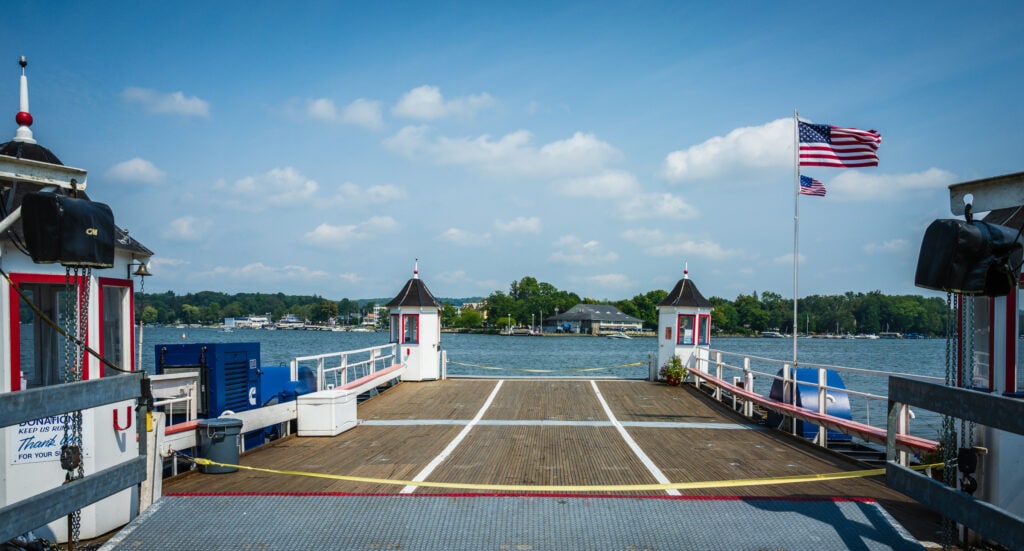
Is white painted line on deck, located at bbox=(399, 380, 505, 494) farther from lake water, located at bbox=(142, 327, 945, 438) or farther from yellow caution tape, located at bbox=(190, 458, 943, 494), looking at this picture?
lake water, located at bbox=(142, 327, 945, 438)

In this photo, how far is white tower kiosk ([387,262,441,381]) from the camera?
67.4 ft

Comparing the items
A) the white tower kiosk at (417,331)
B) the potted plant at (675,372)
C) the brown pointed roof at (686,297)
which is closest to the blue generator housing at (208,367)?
the white tower kiosk at (417,331)

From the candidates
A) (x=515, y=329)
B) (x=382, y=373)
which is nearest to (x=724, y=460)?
(x=382, y=373)

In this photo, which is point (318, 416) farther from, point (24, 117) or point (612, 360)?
point (612, 360)

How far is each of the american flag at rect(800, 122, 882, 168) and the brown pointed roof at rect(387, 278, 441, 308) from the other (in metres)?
11.2

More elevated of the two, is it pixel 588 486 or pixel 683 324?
pixel 683 324

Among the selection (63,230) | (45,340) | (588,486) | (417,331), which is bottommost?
(588,486)

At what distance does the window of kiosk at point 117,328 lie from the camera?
7.04 metres

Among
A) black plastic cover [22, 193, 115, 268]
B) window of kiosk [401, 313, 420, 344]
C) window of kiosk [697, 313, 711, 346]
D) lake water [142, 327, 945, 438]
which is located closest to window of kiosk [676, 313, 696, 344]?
window of kiosk [697, 313, 711, 346]

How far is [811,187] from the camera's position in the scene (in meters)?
16.2

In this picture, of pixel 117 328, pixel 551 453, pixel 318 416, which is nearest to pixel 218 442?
pixel 117 328

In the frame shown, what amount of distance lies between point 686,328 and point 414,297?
26.9ft

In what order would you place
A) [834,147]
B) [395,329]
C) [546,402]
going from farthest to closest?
[395,329] → [546,402] → [834,147]

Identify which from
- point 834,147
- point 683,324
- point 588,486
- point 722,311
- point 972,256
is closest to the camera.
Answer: point 972,256
